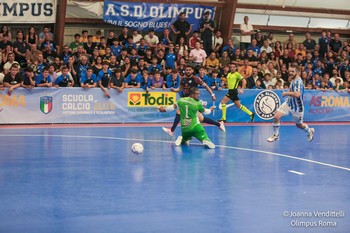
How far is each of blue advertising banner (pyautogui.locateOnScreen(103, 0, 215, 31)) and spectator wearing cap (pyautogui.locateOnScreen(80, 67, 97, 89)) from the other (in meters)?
5.18

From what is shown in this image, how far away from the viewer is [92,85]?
70.8ft

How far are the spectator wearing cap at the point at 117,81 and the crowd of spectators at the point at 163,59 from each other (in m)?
0.01

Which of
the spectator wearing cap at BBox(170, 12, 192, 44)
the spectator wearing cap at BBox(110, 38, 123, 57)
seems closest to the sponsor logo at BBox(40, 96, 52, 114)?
the spectator wearing cap at BBox(110, 38, 123, 57)

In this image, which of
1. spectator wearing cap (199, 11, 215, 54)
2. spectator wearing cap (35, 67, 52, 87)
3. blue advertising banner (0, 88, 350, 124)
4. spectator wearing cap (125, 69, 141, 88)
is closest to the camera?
blue advertising banner (0, 88, 350, 124)

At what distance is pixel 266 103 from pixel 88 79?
22.4ft

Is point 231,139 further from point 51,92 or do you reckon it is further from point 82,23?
point 82,23

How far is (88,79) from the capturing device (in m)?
21.8

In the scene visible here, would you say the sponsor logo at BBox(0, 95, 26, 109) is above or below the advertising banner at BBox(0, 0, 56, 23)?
below

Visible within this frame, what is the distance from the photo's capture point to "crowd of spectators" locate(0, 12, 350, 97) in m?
22.0

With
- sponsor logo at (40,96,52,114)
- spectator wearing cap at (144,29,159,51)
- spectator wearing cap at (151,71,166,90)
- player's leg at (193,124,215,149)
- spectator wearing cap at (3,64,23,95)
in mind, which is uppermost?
spectator wearing cap at (144,29,159,51)

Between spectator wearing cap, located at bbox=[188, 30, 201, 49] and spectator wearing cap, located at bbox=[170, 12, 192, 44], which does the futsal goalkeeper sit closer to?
spectator wearing cap, located at bbox=[188, 30, 201, 49]

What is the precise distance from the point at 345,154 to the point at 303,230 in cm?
768

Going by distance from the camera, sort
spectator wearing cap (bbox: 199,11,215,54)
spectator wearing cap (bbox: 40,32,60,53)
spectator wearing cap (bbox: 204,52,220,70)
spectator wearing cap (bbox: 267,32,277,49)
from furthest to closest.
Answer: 1. spectator wearing cap (bbox: 267,32,277,49)
2. spectator wearing cap (bbox: 199,11,215,54)
3. spectator wearing cap (bbox: 204,52,220,70)
4. spectator wearing cap (bbox: 40,32,60,53)

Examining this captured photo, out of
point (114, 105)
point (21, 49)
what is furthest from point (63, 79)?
point (21, 49)
